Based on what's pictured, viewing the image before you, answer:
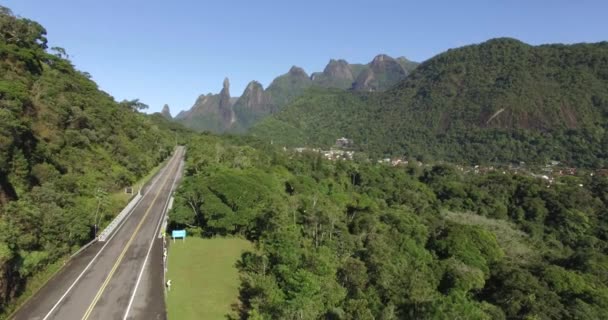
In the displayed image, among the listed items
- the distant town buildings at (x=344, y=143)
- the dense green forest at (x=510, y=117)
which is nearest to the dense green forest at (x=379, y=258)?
the dense green forest at (x=510, y=117)

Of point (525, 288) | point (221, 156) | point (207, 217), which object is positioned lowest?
point (525, 288)

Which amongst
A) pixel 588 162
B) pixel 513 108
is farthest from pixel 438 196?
pixel 513 108

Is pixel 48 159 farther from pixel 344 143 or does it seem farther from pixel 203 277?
pixel 344 143

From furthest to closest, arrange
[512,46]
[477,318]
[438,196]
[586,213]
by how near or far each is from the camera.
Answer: [512,46]
[438,196]
[586,213]
[477,318]

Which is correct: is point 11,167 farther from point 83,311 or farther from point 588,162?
point 588,162

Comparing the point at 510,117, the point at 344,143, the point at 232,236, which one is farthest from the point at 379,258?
the point at 344,143

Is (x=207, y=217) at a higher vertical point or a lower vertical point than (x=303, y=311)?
higher
